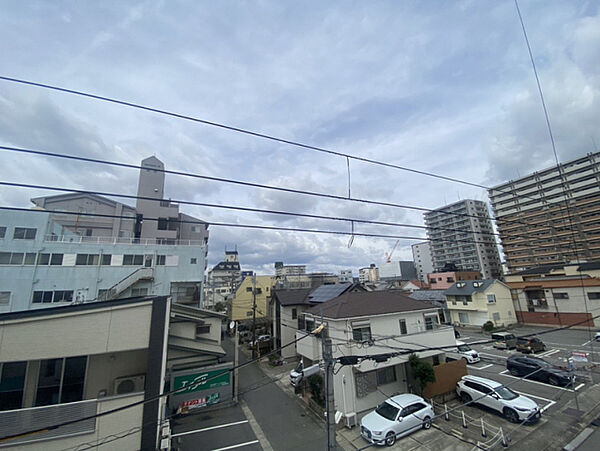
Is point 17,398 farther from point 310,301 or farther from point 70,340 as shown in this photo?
point 310,301

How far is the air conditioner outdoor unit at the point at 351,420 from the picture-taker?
11.2 meters

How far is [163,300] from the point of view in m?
8.51

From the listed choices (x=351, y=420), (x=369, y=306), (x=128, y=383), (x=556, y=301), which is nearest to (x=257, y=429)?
(x=351, y=420)

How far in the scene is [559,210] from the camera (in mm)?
47000

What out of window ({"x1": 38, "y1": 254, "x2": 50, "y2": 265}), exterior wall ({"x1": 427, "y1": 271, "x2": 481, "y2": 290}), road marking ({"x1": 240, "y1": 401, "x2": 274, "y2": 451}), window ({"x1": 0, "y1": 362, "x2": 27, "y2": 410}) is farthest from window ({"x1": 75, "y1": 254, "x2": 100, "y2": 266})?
exterior wall ({"x1": 427, "y1": 271, "x2": 481, "y2": 290})

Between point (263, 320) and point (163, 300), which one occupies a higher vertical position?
point (163, 300)

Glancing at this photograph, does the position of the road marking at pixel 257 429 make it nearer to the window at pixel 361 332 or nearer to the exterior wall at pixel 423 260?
the window at pixel 361 332

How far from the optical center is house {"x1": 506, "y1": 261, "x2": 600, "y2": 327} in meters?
25.0

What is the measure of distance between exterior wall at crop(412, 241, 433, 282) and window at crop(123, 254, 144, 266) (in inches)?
3053

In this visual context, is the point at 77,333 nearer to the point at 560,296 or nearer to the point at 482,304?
the point at 482,304

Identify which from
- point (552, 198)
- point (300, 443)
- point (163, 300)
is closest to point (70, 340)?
point (163, 300)

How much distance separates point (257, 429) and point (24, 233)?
25068 millimetres

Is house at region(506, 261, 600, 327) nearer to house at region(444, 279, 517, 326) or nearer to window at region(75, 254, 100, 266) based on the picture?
house at region(444, 279, 517, 326)

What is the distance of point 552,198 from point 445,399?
64994 mm
